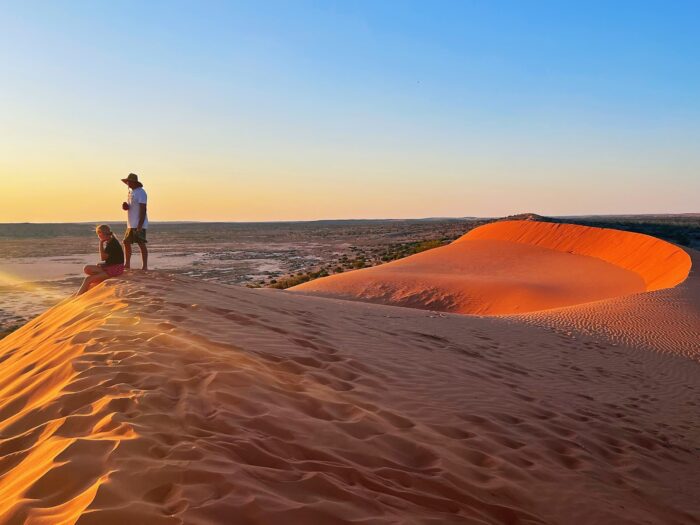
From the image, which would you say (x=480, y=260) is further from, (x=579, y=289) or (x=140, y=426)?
(x=140, y=426)

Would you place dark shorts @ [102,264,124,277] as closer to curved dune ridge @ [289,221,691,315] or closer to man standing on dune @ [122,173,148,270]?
man standing on dune @ [122,173,148,270]

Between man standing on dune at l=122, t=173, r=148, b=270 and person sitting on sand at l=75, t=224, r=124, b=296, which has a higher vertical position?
man standing on dune at l=122, t=173, r=148, b=270

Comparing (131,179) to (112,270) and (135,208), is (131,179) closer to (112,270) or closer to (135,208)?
(135,208)

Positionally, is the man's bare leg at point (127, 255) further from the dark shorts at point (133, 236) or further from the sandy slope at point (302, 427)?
the sandy slope at point (302, 427)

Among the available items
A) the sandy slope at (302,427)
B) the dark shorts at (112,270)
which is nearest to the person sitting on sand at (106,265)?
the dark shorts at (112,270)

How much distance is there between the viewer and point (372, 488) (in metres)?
3.22

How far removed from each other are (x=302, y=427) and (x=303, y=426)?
22 mm

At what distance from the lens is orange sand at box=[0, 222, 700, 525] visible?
278 centimetres

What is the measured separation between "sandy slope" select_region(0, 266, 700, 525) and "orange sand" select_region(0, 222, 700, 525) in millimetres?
18

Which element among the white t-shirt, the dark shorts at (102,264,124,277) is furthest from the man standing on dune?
the dark shorts at (102,264,124,277)

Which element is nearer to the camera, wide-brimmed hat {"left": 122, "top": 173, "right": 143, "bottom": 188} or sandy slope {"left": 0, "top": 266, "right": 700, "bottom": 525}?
sandy slope {"left": 0, "top": 266, "right": 700, "bottom": 525}

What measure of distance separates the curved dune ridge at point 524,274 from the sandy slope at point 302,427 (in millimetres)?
11585

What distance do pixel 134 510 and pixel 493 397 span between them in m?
4.47

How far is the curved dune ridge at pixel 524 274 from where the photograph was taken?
1995 cm
